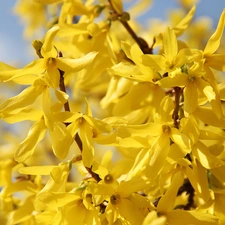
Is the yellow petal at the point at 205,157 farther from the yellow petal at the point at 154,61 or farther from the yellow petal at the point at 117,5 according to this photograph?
the yellow petal at the point at 117,5

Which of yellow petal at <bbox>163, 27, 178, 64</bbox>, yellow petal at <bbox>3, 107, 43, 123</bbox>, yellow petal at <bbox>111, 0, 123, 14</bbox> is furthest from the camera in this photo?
yellow petal at <bbox>111, 0, 123, 14</bbox>

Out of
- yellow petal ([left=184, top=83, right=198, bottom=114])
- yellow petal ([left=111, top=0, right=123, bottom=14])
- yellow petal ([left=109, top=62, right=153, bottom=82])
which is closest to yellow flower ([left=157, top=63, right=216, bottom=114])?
yellow petal ([left=184, top=83, right=198, bottom=114])

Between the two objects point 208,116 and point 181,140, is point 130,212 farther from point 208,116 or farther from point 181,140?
point 208,116

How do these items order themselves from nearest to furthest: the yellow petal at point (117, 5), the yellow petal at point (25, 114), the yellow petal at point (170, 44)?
the yellow petal at point (170, 44), the yellow petal at point (25, 114), the yellow petal at point (117, 5)

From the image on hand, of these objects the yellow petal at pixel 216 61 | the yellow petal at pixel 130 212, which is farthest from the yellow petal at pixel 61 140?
the yellow petal at pixel 216 61

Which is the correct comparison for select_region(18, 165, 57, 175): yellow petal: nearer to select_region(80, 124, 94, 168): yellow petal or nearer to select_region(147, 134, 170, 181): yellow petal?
select_region(80, 124, 94, 168): yellow petal

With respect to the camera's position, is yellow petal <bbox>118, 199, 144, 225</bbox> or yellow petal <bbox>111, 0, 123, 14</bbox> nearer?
yellow petal <bbox>118, 199, 144, 225</bbox>

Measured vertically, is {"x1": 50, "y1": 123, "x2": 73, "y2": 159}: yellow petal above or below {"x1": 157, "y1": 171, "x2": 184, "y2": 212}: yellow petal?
above

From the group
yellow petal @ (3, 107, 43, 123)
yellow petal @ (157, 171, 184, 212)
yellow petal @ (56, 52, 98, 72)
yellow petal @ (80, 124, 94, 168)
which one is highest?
yellow petal @ (56, 52, 98, 72)

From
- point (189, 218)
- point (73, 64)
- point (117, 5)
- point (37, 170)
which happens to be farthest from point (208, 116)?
point (117, 5)
